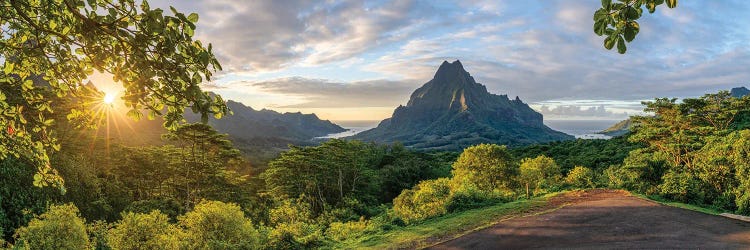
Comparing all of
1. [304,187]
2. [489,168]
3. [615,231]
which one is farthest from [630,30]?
[304,187]

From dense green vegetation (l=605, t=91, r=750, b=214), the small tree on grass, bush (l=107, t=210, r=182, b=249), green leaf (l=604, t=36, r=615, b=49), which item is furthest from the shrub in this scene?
green leaf (l=604, t=36, r=615, b=49)

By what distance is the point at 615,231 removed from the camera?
1373cm

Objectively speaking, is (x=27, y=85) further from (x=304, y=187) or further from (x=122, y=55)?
(x=304, y=187)

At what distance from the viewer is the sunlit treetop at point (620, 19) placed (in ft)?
6.39

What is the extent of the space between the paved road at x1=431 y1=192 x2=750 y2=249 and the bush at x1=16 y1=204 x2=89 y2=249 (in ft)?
41.7

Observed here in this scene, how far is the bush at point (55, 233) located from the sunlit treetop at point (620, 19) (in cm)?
1623

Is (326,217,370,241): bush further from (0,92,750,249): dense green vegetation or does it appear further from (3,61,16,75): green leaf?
(3,61,16,75): green leaf

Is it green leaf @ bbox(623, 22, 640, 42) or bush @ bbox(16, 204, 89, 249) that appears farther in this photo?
bush @ bbox(16, 204, 89, 249)

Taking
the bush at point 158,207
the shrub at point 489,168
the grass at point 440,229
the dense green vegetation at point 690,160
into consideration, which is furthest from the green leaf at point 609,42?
the bush at point 158,207

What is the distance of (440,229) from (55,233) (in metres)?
14.3

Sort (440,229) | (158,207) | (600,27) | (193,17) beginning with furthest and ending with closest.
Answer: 1. (158,207)
2. (440,229)
3. (193,17)
4. (600,27)

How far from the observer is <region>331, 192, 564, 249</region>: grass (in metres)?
14.7

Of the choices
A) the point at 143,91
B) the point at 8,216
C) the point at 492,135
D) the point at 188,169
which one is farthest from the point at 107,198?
the point at 492,135

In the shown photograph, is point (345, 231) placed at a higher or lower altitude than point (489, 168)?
lower
